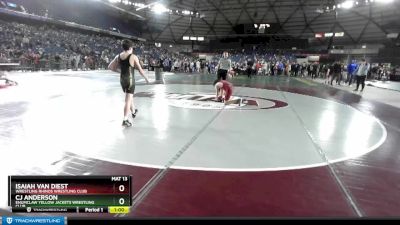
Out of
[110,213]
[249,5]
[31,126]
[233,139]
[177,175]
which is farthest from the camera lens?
[249,5]

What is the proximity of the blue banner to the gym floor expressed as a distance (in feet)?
1.62

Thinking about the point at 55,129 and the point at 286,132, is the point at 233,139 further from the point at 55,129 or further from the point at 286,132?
the point at 55,129

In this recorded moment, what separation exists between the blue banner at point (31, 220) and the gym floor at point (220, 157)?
49 cm

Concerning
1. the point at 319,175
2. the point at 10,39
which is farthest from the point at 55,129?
the point at 10,39

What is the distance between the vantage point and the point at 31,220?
2.20m

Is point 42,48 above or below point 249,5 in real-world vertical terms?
below

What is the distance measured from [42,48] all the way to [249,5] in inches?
1126

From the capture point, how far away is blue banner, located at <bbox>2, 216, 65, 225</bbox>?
217 cm

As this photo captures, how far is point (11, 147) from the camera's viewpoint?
4109 mm

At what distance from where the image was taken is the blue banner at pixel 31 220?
7.13 ft

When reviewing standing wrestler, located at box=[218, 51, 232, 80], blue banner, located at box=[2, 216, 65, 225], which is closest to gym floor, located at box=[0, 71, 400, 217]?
blue banner, located at box=[2, 216, 65, 225]
